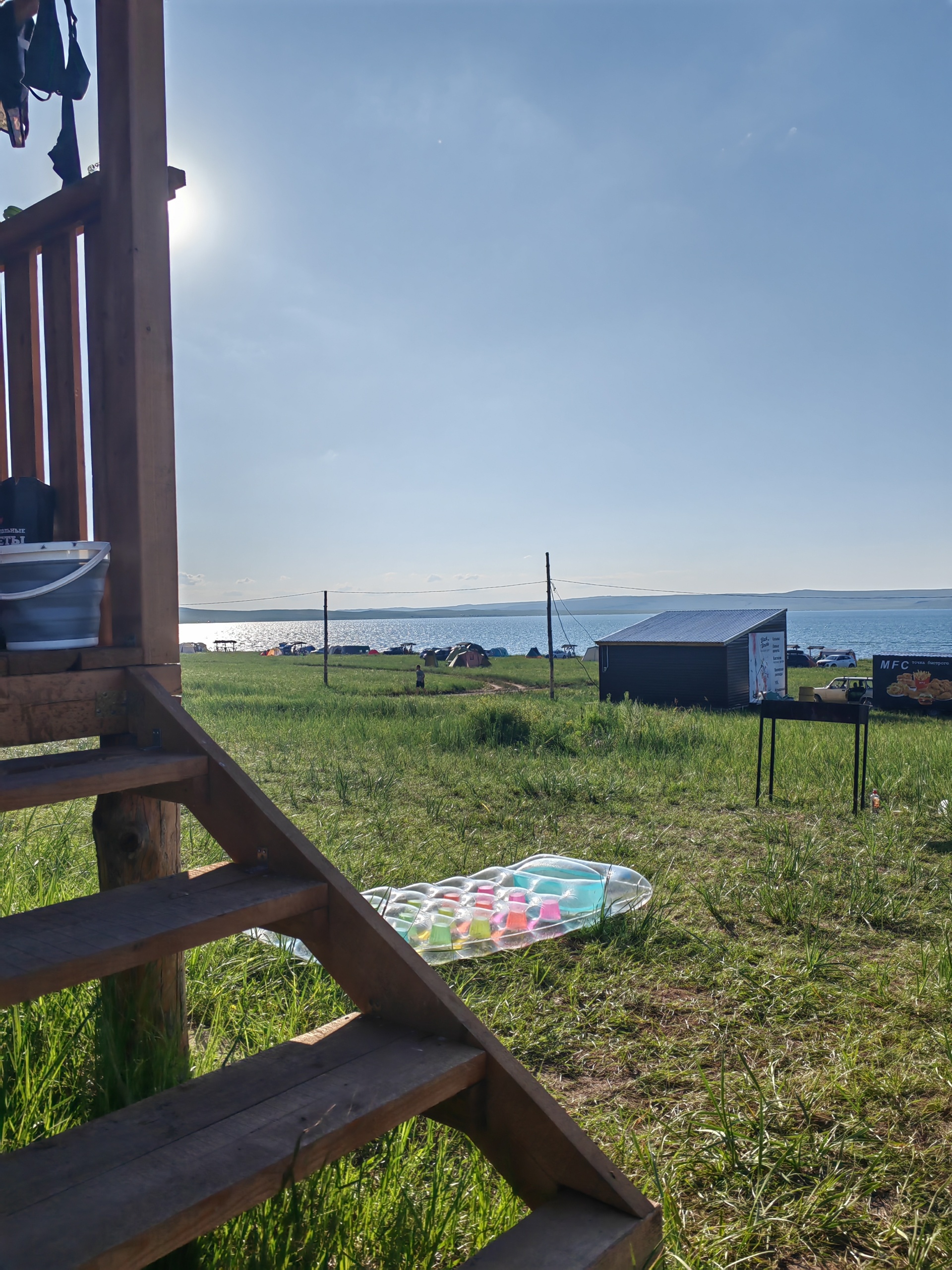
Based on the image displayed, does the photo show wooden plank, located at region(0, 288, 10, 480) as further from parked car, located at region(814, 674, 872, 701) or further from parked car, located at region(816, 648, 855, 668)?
parked car, located at region(816, 648, 855, 668)

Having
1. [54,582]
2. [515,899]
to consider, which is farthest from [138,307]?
[515,899]

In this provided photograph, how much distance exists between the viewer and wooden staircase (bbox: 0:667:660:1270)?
4.00ft

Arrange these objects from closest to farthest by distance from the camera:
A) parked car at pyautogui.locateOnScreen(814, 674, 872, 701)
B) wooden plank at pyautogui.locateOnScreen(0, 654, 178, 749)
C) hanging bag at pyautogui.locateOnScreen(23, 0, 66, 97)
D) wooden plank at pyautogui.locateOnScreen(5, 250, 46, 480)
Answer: wooden plank at pyautogui.locateOnScreen(0, 654, 178, 749)
wooden plank at pyautogui.locateOnScreen(5, 250, 46, 480)
hanging bag at pyautogui.locateOnScreen(23, 0, 66, 97)
parked car at pyautogui.locateOnScreen(814, 674, 872, 701)

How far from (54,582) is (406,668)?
35.6 meters

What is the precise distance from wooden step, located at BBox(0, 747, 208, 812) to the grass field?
85 cm

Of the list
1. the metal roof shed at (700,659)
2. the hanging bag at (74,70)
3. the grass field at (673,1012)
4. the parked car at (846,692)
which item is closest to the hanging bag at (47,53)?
the hanging bag at (74,70)

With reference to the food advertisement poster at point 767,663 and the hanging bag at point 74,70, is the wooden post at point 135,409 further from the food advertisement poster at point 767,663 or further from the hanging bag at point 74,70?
the food advertisement poster at point 767,663

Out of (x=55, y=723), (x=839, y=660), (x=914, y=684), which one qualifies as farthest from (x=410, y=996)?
(x=839, y=660)

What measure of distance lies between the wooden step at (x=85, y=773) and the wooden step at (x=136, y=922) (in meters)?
0.24

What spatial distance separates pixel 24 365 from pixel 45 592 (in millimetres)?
1077

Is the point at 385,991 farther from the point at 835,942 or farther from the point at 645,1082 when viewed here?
the point at 835,942

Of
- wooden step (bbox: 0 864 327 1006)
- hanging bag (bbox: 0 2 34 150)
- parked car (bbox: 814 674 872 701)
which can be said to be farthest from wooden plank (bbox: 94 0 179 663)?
parked car (bbox: 814 674 872 701)

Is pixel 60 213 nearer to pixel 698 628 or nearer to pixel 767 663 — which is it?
pixel 698 628

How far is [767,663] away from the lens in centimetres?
1745
